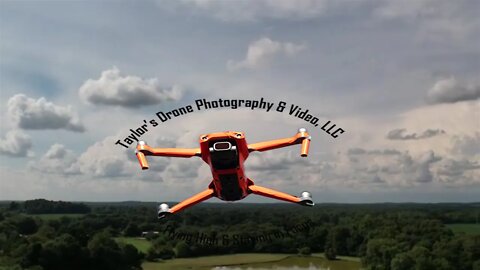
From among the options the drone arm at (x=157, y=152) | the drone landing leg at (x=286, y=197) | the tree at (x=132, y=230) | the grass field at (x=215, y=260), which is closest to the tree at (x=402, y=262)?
the tree at (x=132, y=230)

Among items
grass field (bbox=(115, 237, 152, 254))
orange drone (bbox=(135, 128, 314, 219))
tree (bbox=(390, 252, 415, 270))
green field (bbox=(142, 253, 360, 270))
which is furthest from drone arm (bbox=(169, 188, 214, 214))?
tree (bbox=(390, 252, 415, 270))

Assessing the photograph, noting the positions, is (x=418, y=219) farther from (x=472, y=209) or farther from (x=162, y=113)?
(x=162, y=113)

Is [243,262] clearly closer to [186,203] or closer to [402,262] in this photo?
[186,203]

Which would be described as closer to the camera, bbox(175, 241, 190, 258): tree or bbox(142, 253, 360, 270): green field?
bbox(142, 253, 360, 270): green field

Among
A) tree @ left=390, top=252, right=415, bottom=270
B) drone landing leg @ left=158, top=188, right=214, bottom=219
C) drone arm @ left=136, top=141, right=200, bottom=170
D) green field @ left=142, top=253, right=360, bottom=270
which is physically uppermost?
drone arm @ left=136, top=141, right=200, bottom=170

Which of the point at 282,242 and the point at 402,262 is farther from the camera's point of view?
the point at 402,262

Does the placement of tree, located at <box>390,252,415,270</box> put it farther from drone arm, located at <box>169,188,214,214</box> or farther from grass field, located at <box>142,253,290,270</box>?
drone arm, located at <box>169,188,214,214</box>

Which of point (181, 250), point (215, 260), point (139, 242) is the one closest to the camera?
point (215, 260)

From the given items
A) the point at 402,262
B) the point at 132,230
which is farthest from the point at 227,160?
the point at 402,262
